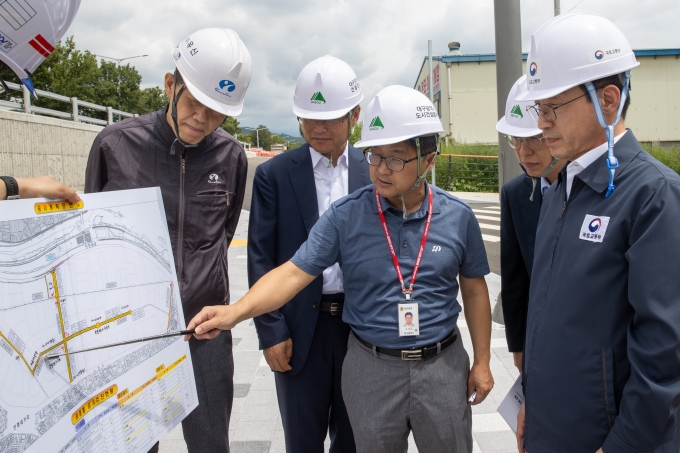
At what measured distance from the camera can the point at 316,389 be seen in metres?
2.39

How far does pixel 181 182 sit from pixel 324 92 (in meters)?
0.77

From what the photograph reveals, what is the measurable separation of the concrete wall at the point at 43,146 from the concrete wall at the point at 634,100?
1688 cm

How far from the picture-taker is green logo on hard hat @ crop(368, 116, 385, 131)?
1.97 m

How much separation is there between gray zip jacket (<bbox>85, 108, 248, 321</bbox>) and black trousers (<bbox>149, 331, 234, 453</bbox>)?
168 millimetres

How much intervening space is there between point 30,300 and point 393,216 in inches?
48.6

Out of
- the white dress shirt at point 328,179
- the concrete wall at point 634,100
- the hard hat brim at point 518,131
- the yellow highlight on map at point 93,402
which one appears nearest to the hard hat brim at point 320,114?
the white dress shirt at point 328,179

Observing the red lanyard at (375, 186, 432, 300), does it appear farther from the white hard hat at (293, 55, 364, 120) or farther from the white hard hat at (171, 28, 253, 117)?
the white hard hat at (171, 28, 253, 117)

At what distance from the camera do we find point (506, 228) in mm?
2400

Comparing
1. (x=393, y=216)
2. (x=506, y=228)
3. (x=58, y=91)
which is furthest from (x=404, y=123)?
(x=58, y=91)

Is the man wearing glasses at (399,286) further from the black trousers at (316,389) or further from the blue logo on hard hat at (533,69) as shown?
the blue logo on hard hat at (533,69)

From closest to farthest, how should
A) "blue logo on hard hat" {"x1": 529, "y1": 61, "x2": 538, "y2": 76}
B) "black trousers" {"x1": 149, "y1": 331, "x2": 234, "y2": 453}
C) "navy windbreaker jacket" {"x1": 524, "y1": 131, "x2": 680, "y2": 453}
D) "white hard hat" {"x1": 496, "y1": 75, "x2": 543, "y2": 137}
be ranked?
1. "navy windbreaker jacket" {"x1": 524, "y1": 131, "x2": 680, "y2": 453}
2. "blue logo on hard hat" {"x1": 529, "y1": 61, "x2": 538, "y2": 76}
3. "black trousers" {"x1": 149, "y1": 331, "x2": 234, "y2": 453}
4. "white hard hat" {"x1": 496, "y1": 75, "x2": 543, "y2": 137}

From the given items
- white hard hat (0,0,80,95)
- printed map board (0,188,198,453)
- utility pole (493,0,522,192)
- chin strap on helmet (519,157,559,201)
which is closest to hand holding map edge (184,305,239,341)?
printed map board (0,188,198,453)

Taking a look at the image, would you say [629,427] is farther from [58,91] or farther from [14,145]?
[58,91]

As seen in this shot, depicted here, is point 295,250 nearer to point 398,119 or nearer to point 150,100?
point 398,119
